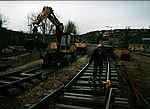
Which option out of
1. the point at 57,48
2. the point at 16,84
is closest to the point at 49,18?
the point at 57,48

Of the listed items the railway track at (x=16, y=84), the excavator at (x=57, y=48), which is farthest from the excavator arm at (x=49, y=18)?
the railway track at (x=16, y=84)

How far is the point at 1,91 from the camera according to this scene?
30.5ft

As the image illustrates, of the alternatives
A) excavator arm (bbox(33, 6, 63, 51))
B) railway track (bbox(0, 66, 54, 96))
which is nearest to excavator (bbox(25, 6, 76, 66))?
excavator arm (bbox(33, 6, 63, 51))

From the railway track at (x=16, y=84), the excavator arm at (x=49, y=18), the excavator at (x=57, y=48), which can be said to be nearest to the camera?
the railway track at (x=16, y=84)

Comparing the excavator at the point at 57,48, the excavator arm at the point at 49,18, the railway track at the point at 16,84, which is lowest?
the railway track at the point at 16,84

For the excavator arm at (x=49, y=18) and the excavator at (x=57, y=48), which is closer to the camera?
the excavator arm at (x=49, y=18)

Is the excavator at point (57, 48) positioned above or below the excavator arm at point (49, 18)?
below

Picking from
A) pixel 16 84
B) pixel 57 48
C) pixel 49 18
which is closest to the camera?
pixel 16 84

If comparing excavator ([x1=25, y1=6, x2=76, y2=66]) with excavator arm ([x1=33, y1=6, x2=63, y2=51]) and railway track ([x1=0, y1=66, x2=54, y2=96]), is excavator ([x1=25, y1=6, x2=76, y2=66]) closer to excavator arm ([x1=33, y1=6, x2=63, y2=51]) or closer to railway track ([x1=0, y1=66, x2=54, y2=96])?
excavator arm ([x1=33, y1=6, x2=63, y2=51])

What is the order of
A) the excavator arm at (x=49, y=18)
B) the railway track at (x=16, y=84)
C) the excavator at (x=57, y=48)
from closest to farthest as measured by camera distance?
the railway track at (x=16, y=84)
the excavator arm at (x=49, y=18)
the excavator at (x=57, y=48)

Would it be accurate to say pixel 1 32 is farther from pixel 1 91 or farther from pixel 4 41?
pixel 1 91

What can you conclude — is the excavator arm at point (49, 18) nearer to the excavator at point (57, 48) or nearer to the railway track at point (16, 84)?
the excavator at point (57, 48)

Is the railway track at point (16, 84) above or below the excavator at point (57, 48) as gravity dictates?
below

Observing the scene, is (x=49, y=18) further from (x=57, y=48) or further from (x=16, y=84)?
(x=16, y=84)
